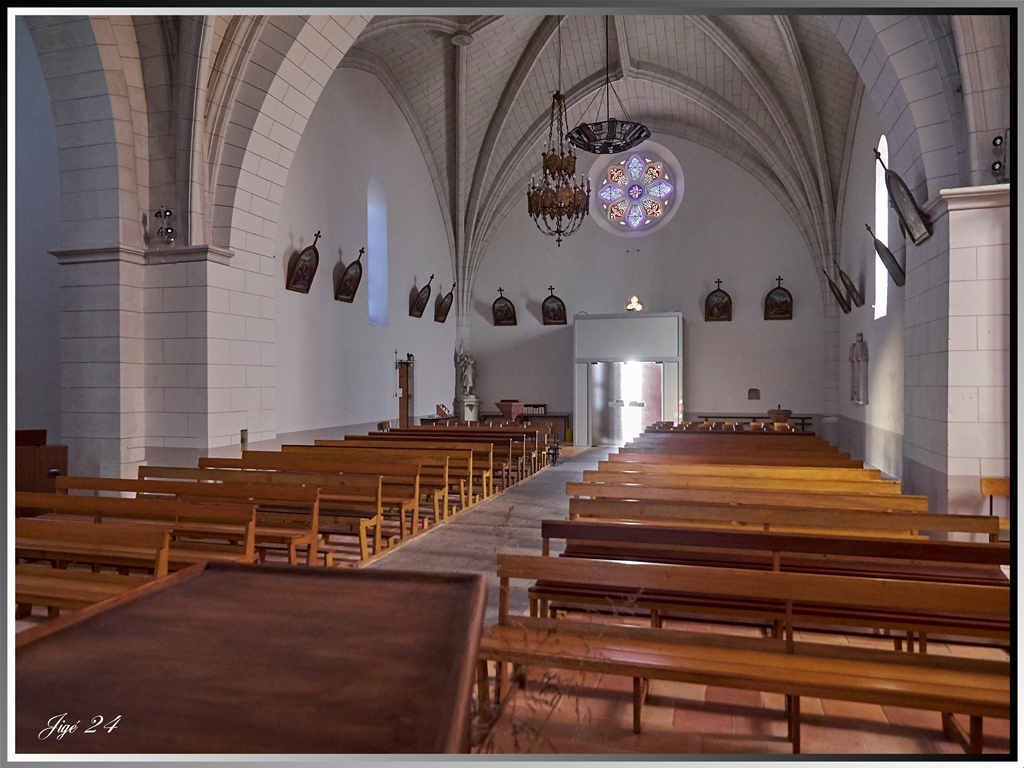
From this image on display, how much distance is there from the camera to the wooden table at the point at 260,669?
45.1 inches

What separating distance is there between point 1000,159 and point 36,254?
10693mm

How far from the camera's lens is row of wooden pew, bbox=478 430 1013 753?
2.36 meters

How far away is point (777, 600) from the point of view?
10.5 feet

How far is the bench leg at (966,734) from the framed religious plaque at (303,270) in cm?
951

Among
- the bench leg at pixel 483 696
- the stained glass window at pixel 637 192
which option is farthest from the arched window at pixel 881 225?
the bench leg at pixel 483 696

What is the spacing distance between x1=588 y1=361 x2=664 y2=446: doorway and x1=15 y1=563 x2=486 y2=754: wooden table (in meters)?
15.1

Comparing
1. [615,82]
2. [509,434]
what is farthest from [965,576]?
Answer: [615,82]

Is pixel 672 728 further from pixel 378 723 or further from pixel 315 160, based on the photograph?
pixel 315 160

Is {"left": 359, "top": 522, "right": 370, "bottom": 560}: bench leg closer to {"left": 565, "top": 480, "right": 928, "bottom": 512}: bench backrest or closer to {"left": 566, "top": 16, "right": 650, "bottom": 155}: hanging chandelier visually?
{"left": 565, "top": 480, "right": 928, "bottom": 512}: bench backrest

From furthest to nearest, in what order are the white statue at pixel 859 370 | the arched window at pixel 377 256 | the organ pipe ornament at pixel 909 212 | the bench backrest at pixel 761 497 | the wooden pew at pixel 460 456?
the arched window at pixel 377 256, the white statue at pixel 859 370, the wooden pew at pixel 460 456, the organ pipe ornament at pixel 909 212, the bench backrest at pixel 761 497

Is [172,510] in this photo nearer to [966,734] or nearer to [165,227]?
[966,734]

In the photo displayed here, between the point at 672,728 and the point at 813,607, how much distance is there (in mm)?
888

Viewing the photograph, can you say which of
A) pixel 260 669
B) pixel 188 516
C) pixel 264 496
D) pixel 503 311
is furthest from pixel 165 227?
pixel 503 311

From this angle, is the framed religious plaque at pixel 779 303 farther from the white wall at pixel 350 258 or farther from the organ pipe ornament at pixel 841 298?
the white wall at pixel 350 258
